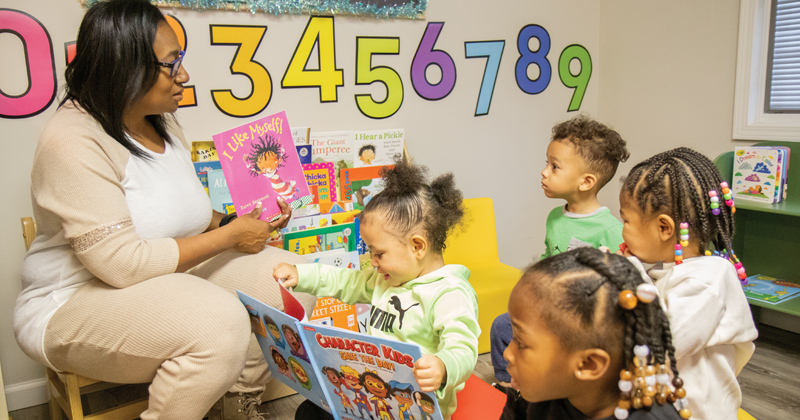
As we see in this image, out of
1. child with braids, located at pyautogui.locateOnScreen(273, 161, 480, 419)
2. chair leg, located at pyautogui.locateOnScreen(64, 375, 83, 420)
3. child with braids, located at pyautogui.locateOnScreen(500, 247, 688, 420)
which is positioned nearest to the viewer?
child with braids, located at pyautogui.locateOnScreen(500, 247, 688, 420)

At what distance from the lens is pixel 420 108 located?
9.71 feet

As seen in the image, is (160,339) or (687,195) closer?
(687,195)

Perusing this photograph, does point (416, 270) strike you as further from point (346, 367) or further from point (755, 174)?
point (755, 174)

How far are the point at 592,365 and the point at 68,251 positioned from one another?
4.62 feet

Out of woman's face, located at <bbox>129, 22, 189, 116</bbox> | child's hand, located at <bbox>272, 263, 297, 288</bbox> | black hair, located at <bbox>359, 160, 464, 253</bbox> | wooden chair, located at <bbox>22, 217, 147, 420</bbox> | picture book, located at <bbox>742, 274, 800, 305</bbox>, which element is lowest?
picture book, located at <bbox>742, 274, 800, 305</bbox>

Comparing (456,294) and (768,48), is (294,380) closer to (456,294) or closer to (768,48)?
(456,294)

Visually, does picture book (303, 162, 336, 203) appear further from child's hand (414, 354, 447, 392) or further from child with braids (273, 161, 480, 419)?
child's hand (414, 354, 447, 392)

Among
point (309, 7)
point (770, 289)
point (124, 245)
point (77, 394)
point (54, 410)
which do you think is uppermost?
point (309, 7)

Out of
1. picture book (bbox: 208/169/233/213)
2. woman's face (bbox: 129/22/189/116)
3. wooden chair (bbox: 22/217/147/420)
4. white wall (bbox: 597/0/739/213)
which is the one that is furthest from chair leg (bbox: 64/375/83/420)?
white wall (bbox: 597/0/739/213)

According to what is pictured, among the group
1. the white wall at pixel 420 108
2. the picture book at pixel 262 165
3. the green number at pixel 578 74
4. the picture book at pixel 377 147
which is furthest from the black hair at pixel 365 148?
the green number at pixel 578 74

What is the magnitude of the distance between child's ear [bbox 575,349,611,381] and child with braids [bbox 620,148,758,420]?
35cm

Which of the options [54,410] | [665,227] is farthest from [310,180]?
[665,227]

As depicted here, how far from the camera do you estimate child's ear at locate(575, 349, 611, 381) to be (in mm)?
903

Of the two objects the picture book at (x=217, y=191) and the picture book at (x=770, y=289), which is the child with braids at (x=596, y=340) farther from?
the picture book at (x=770, y=289)
